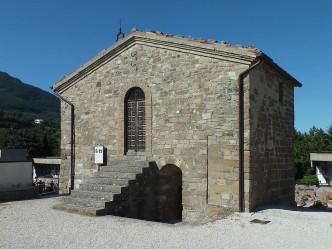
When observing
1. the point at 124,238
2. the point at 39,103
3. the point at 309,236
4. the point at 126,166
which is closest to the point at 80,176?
the point at 126,166

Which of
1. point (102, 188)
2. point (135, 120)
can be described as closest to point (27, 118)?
point (135, 120)

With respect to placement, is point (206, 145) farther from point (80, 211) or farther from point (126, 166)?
point (80, 211)

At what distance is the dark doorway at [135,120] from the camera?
1315 centimetres

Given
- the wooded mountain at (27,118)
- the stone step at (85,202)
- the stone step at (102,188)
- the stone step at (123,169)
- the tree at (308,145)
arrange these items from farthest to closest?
the wooded mountain at (27,118)
the tree at (308,145)
the stone step at (123,169)
the stone step at (102,188)
the stone step at (85,202)

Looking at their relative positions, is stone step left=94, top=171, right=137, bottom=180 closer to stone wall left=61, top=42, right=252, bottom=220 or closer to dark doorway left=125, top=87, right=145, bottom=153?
stone wall left=61, top=42, right=252, bottom=220

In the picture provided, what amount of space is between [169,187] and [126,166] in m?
1.79

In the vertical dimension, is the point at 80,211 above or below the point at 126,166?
below

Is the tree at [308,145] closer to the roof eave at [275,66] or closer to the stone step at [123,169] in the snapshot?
Result: the roof eave at [275,66]

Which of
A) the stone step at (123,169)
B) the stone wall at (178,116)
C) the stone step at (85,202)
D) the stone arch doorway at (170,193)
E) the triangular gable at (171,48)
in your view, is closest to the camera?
the stone step at (85,202)

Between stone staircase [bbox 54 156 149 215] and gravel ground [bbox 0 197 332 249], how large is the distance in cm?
54

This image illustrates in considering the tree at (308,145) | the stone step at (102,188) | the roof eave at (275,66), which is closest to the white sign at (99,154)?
the stone step at (102,188)

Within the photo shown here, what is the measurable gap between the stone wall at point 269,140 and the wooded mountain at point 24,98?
330 ft

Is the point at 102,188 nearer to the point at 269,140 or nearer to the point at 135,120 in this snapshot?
the point at 135,120

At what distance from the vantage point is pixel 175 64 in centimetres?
1220
